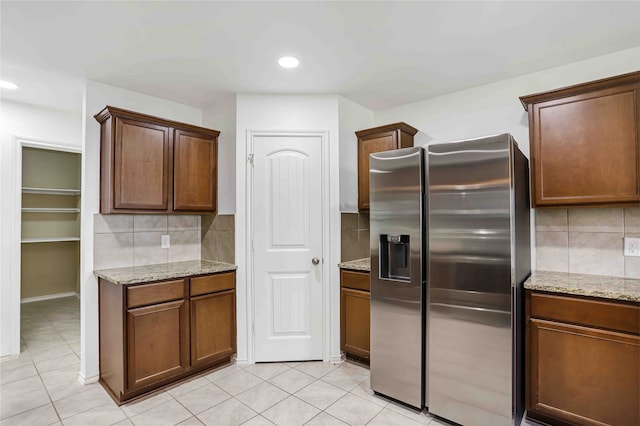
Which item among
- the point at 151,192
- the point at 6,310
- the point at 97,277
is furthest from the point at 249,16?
the point at 6,310

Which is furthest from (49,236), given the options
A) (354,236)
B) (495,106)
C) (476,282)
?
(495,106)

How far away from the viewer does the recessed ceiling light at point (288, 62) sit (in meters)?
2.47

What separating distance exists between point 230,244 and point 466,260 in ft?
6.88

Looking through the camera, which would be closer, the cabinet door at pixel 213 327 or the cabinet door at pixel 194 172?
the cabinet door at pixel 213 327

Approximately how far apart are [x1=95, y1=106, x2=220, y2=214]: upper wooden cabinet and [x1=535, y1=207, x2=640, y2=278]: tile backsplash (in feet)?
9.72

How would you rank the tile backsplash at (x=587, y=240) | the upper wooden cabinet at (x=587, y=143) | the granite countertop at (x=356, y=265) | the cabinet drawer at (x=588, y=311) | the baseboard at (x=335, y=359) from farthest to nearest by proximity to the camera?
the baseboard at (x=335, y=359)
the granite countertop at (x=356, y=265)
the tile backsplash at (x=587, y=240)
the upper wooden cabinet at (x=587, y=143)
the cabinet drawer at (x=588, y=311)

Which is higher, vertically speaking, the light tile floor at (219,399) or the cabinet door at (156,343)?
the cabinet door at (156,343)

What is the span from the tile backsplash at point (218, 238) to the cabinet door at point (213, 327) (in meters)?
0.40

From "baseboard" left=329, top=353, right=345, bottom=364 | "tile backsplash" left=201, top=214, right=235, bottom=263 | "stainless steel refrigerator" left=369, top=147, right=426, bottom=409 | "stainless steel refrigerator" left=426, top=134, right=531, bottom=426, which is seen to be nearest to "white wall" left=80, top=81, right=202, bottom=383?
"tile backsplash" left=201, top=214, right=235, bottom=263

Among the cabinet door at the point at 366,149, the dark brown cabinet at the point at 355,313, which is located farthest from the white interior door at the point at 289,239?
the cabinet door at the point at 366,149

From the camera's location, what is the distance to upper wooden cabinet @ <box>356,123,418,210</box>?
3150 mm

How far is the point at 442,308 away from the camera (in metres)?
2.18

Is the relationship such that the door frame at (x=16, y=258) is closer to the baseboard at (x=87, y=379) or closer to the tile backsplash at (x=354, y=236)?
the baseboard at (x=87, y=379)

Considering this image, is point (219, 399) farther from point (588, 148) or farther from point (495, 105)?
point (495, 105)
